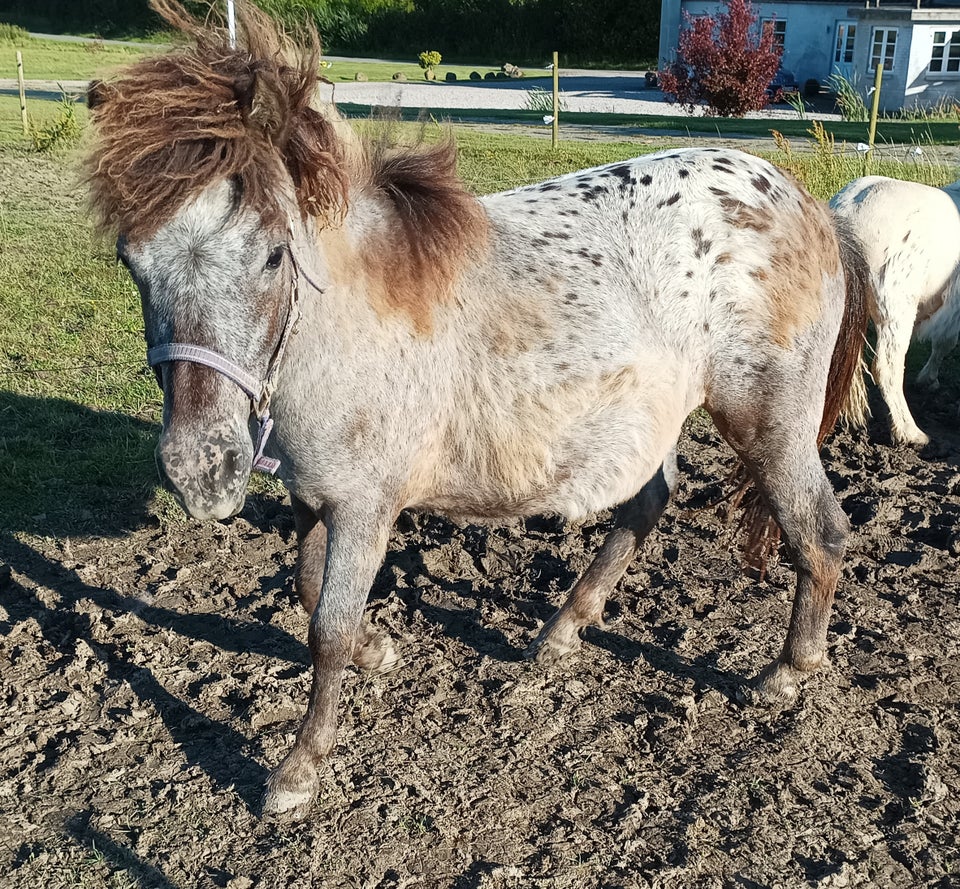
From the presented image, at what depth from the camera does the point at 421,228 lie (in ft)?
10.5

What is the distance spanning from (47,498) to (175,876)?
2.87 metres

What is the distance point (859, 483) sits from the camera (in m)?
5.75

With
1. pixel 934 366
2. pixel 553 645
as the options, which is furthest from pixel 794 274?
pixel 934 366

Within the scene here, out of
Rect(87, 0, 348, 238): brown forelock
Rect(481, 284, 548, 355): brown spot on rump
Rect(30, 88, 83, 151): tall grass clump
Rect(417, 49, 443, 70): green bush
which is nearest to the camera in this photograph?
Rect(87, 0, 348, 238): brown forelock

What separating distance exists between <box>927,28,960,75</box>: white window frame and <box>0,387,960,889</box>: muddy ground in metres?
28.5

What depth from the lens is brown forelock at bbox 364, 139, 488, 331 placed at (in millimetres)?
3164

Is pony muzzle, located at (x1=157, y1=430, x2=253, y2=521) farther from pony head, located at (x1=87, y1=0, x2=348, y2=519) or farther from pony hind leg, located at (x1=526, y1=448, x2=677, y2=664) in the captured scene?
pony hind leg, located at (x1=526, y1=448, x2=677, y2=664)

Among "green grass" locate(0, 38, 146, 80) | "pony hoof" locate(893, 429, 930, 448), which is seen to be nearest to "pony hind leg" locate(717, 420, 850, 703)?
"pony hoof" locate(893, 429, 930, 448)

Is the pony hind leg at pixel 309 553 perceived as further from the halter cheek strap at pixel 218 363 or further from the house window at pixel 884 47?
the house window at pixel 884 47

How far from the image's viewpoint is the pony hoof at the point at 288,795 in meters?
3.22

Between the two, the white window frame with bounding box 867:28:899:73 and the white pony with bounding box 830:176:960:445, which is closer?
the white pony with bounding box 830:176:960:445

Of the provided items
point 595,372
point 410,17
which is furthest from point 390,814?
point 410,17

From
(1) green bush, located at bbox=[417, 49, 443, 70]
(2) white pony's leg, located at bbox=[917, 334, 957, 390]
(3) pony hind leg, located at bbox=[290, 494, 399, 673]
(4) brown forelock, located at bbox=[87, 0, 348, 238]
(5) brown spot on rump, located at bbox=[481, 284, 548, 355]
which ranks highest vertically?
(1) green bush, located at bbox=[417, 49, 443, 70]

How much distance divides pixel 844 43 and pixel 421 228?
3275 cm
